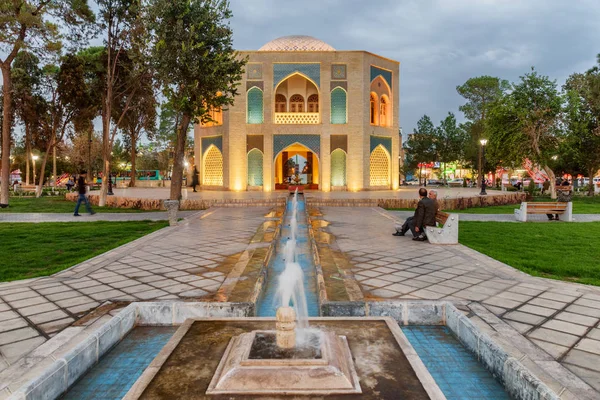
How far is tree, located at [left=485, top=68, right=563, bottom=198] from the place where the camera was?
20.9 m

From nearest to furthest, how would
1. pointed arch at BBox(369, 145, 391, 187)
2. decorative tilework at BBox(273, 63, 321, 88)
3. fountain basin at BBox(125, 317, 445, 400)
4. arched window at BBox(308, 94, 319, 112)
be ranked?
1. fountain basin at BBox(125, 317, 445, 400)
2. decorative tilework at BBox(273, 63, 321, 88)
3. pointed arch at BBox(369, 145, 391, 187)
4. arched window at BBox(308, 94, 319, 112)

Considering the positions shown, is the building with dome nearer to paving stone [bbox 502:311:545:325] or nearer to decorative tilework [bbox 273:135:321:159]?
decorative tilework [bbox 273:135:321:159]

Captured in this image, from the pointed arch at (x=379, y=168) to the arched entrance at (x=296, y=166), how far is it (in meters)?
3.65

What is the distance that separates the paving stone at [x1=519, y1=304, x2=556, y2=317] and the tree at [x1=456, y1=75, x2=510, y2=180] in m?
37.6

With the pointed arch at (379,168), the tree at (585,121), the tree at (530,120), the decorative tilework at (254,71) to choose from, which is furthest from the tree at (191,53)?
the tree at (585,121)

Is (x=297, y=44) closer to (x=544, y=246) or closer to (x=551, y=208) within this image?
(x=551, y=208)

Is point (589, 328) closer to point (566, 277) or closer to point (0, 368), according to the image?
point (566, 277)

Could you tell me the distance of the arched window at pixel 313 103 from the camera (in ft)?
84.3

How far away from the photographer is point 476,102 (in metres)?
41.5

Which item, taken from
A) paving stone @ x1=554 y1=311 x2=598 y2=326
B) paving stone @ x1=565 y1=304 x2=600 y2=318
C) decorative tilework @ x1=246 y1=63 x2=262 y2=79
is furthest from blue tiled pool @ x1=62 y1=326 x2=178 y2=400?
decorative tilework @ x1=246 y1=63 x2=262 y2=79

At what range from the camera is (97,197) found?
62.1 feet

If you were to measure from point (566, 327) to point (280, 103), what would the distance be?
2386cm

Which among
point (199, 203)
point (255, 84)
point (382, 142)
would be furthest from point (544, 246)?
point (255, 84)

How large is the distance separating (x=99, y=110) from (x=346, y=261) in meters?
25.2
